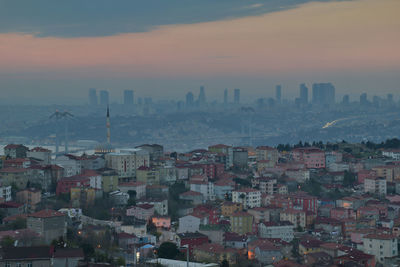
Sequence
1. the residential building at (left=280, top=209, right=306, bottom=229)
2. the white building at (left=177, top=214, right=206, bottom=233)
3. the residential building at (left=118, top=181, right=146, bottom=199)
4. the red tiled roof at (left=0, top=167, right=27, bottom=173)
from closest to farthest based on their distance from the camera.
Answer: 1. the white building at (left=177, top=214, right=206, bottom=233)
2. the residential building at (left=280, top=209, right=306, bottom=229)
3. the red tiled roof at (left=0, top=167, right=27, bottom=173)
4. the residential building at (left=118, top=181, right=146, bottom=199)

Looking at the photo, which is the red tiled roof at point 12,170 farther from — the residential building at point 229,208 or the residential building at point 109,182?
the residential building at point 229,208

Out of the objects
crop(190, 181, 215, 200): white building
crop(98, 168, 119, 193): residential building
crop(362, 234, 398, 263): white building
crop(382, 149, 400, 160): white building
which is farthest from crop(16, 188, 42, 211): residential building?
crop(382, 149, 400, 160): white building

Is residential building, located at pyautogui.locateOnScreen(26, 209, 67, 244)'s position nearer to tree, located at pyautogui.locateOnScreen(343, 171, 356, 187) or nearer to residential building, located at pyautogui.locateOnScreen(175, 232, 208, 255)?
residential building, located at pyautogui.locateOnScreen(175, 232, 208, 255)

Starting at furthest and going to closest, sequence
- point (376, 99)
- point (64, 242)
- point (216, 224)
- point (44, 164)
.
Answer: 1. point (376, 99)
2. point (44, 164)
3. point (216, 224)
4. point (64, 242)

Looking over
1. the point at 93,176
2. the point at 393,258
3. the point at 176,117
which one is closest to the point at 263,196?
the point at 93,176

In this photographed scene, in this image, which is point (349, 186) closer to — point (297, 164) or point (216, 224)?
point (297, 164)

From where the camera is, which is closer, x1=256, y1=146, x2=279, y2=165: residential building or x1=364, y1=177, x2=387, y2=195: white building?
x1=364, y1=177, x2=387, y2=195: white building

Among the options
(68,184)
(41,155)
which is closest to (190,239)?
(68,184)
